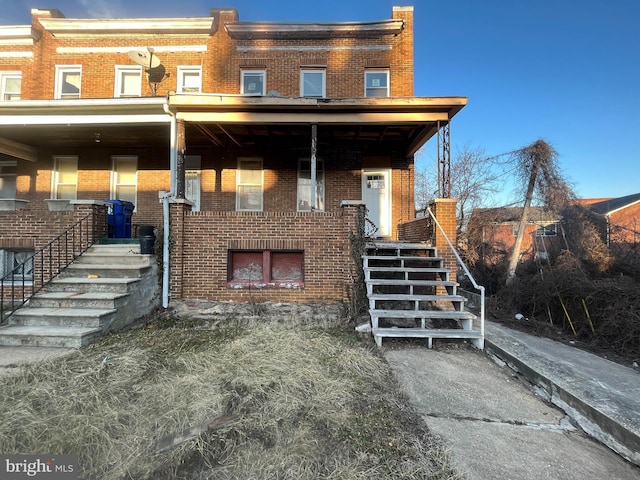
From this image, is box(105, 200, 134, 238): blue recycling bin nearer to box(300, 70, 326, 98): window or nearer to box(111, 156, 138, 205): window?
box(111, 156, 138, 205): window

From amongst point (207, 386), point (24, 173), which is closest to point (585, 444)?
point (207, 386)

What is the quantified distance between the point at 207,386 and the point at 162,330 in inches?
104

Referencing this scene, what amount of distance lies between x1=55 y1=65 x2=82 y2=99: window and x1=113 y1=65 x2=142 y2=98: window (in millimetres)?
1256

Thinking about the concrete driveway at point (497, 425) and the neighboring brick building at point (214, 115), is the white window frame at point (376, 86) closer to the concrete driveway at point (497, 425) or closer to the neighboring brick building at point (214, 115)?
the neighboring brick building at point (214, 115)

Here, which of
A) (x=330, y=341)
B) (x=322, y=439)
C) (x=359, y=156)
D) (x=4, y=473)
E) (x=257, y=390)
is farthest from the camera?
(x=359, y=156)

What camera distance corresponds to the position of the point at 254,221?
6430mm

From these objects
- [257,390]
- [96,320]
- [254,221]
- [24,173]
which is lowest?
[257,390]

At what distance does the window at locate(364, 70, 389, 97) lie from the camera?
1030 cm

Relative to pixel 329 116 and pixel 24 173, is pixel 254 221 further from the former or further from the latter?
pixel 24 173

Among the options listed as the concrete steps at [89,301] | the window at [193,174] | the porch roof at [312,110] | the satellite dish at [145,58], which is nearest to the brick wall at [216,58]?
the satellite dish at [145,58]

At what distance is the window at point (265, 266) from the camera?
21.4 feet

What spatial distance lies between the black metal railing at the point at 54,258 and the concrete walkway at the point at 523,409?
5987 millimetres

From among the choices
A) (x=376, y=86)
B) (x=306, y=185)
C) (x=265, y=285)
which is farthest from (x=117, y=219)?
(x=376, y=86)

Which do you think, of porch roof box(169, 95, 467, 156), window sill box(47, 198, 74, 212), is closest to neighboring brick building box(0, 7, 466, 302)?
porch roof box(169, 95, 467, 156)
